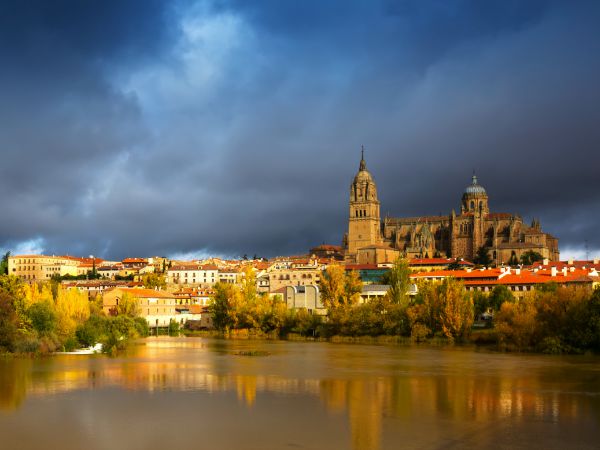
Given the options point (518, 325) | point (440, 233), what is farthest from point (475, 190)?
point (518, 325)

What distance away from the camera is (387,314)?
47.9 metres

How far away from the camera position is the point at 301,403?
21.9 meters

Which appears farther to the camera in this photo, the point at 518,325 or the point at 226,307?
the point at 226,307

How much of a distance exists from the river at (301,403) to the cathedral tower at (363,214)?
8263 centimetres

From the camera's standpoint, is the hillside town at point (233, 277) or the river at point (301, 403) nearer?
the river at point (301, 403)

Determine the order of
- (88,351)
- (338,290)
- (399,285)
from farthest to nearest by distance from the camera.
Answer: (338,290) < (399,285) < (88,351)

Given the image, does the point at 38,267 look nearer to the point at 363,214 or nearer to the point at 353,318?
the point at 363,214

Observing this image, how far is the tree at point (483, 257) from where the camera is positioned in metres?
104

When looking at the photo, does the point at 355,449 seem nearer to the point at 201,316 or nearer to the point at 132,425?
the point at 132,425

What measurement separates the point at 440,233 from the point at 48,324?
84992mm

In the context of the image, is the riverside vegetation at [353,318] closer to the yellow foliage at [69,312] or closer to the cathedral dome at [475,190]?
the yellow foliage at [69,312]

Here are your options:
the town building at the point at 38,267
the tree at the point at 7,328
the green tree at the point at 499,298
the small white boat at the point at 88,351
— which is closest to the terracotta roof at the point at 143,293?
the small white boat at the point at 88,351

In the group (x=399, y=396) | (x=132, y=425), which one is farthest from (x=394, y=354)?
(x=132, y=425)

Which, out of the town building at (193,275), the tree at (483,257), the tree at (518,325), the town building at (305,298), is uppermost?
the tree at (483,257)
